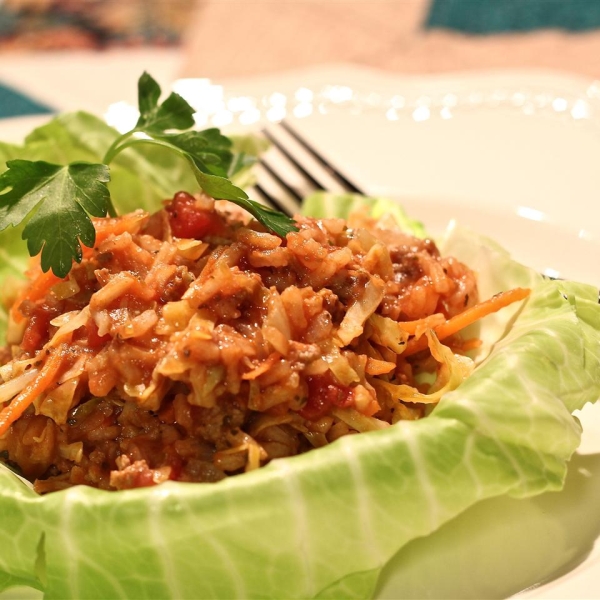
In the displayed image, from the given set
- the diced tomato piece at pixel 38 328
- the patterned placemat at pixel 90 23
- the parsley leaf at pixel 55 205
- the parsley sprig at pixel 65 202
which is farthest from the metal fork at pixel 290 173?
the patterned placemat at pixel 90 23

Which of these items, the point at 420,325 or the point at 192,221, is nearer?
the point at 420,325

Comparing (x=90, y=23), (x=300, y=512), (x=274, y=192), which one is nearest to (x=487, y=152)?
(x=274, y=192)

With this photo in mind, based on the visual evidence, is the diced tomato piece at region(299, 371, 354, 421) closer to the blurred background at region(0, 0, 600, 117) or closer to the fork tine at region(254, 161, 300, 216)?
the fork tine at region(254, 161, 300, 216)

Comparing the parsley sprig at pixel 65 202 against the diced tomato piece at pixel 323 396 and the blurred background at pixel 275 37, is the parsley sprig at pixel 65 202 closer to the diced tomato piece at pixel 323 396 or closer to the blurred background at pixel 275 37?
the diced tomato piece at pixel 323 396

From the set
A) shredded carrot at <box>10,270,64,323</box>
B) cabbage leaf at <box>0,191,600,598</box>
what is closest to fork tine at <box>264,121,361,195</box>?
shredded carrot at <box>10,270,64,323</box>

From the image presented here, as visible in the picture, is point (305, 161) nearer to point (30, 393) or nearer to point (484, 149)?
point (484, 149)

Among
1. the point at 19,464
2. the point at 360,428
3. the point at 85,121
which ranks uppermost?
the point at 85,121

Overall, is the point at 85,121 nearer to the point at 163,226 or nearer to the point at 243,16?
the point at 163,226

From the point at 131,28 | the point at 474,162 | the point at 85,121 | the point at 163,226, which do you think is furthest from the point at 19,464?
the point at 131,28
